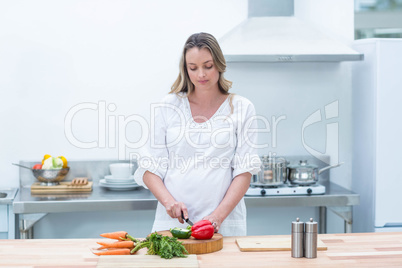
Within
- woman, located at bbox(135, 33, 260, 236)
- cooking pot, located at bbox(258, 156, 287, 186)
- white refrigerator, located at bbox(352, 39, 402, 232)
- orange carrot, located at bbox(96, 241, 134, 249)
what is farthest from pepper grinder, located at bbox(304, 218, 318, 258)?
white refrigerator, located at bbox(352, 39, 402, 232)

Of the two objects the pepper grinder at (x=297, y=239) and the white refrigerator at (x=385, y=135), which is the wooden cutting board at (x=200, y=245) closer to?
the pepper grinder at (x=297, y=239)

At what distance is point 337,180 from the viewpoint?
392 cm

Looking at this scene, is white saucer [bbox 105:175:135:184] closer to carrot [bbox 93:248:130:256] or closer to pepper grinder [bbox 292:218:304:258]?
carrot [bbox 93:248:130:256]

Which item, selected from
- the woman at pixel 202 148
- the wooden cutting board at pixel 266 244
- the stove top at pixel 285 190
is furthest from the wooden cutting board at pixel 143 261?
the stove top at pixel 285 190

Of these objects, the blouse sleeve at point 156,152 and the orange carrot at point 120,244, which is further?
the blouse sleeve at point 156,152

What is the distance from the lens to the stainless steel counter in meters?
3.14

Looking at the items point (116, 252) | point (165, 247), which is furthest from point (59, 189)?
point (165, 247)

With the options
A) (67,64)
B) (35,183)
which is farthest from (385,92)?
(35,183)

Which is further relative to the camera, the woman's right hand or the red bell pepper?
the woman's right hand

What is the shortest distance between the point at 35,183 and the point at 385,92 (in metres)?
2.20

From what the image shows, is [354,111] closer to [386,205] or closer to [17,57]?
[386,205]

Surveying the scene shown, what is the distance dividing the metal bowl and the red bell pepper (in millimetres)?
1686

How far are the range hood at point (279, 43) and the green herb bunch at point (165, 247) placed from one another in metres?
1.58

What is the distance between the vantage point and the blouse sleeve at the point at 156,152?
95.0 inches
